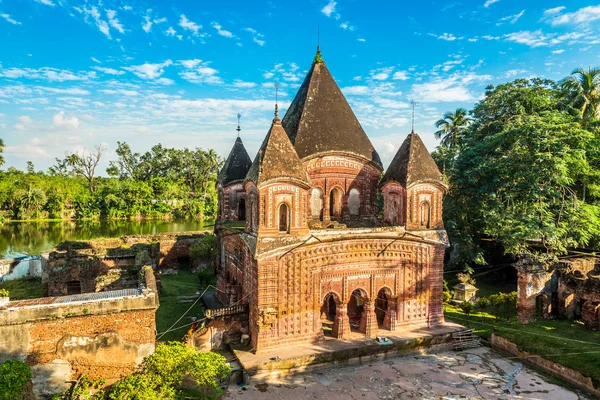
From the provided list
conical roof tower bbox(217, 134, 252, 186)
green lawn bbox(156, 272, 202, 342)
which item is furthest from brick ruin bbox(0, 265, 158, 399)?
conical roof tower bbox(217, 134, 252, 186)

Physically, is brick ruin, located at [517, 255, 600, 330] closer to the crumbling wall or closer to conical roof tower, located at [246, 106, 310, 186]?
conical roof tower, located at [246, 106, 310, 186]

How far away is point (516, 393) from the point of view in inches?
363

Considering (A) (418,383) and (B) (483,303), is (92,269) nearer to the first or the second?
(A) (418,383)

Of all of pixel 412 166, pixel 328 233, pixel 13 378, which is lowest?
pixel 13 378

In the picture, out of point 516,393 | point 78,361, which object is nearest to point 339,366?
point 516,393

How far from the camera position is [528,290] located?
13359 millimetres

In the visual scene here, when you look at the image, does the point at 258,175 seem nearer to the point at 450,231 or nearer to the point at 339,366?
the point at 339,366

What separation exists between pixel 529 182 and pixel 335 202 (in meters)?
8.33

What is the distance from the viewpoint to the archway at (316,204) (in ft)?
43.0

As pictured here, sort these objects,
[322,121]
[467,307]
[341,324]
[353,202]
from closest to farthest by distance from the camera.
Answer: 1. [341,324]
2. [322,121]
3. [353,202]
4. [467,307]

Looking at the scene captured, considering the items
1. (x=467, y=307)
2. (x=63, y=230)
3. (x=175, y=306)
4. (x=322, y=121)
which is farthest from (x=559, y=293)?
(x=63, y=230)

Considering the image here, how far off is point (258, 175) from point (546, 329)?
416 inches

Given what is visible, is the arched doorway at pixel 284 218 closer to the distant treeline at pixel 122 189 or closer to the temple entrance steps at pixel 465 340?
the temple entrance steps at pixel 465 340

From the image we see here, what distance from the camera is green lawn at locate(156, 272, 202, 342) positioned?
11995 mm
